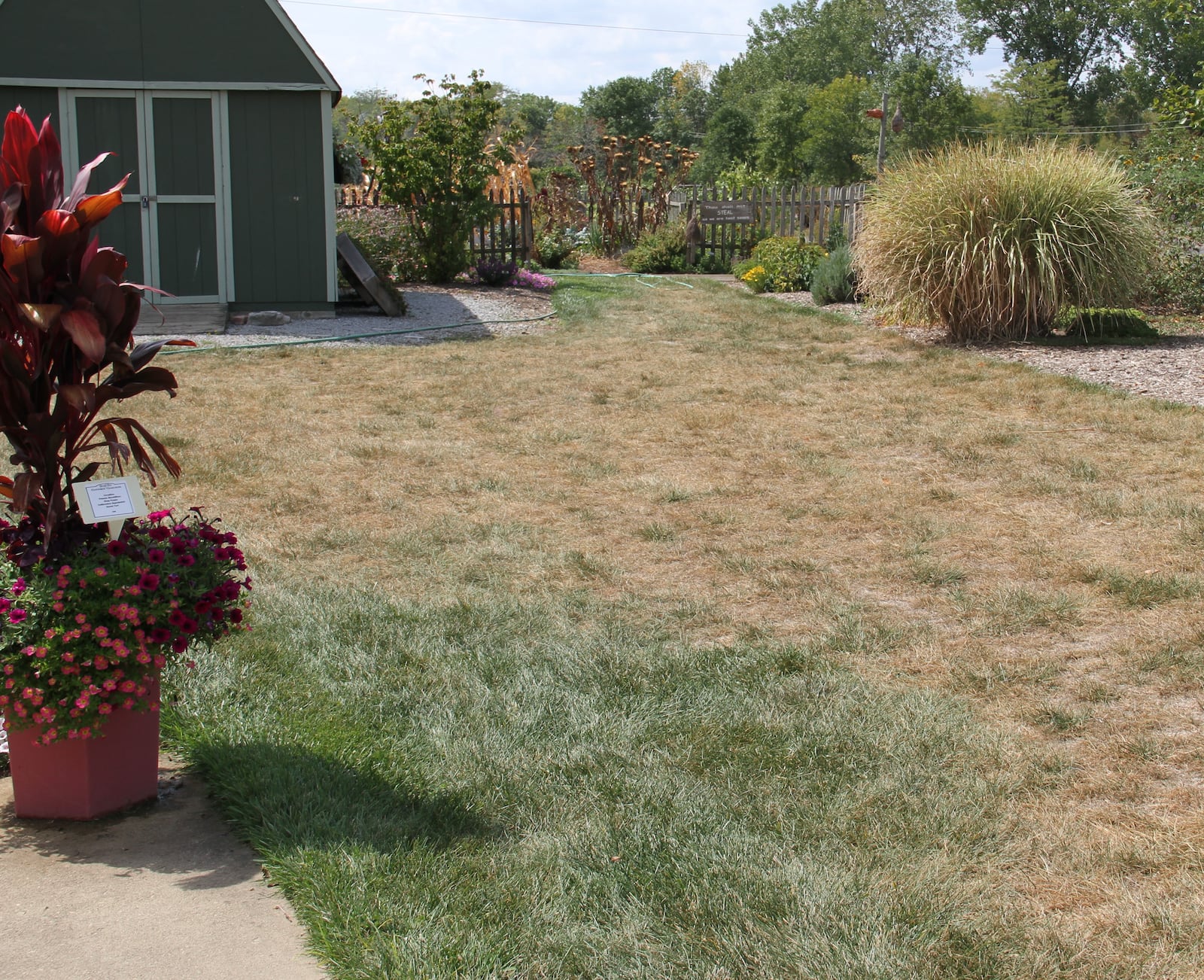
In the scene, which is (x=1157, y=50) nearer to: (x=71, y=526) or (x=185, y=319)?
(x=185, y=319)

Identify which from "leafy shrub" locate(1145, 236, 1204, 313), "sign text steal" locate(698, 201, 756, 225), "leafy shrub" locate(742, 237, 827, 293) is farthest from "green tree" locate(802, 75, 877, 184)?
"leafy shrub" locate(1145, 236, 1204, 313)

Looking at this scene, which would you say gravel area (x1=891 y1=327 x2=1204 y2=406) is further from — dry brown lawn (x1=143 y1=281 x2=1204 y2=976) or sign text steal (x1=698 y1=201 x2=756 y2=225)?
sign text steal (x1=698 y1=201 x2=756 y2=225)

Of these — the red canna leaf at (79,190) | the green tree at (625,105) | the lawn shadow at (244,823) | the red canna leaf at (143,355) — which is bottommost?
the lawn shadow at (244,823)

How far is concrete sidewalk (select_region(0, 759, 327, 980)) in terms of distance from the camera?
230 centimetres

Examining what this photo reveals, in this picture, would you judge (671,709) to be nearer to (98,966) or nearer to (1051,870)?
(1051,870)

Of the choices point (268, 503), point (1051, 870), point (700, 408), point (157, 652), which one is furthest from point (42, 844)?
point (700, 408)

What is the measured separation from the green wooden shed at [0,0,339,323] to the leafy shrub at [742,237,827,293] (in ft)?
20.7

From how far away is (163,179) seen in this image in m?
12.4

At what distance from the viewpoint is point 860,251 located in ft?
37.4

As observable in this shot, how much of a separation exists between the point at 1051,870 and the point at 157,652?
2.22 metres

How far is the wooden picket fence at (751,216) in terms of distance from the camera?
715 inches

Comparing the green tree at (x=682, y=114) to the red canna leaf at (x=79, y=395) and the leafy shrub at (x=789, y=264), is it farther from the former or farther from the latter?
the red canna leaf at (x=79, y=395)

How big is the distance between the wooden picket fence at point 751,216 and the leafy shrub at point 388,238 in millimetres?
5993

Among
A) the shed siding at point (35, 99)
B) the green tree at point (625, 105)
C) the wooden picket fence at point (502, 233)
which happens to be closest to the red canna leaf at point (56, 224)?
the shed siding at point (35, 99)
